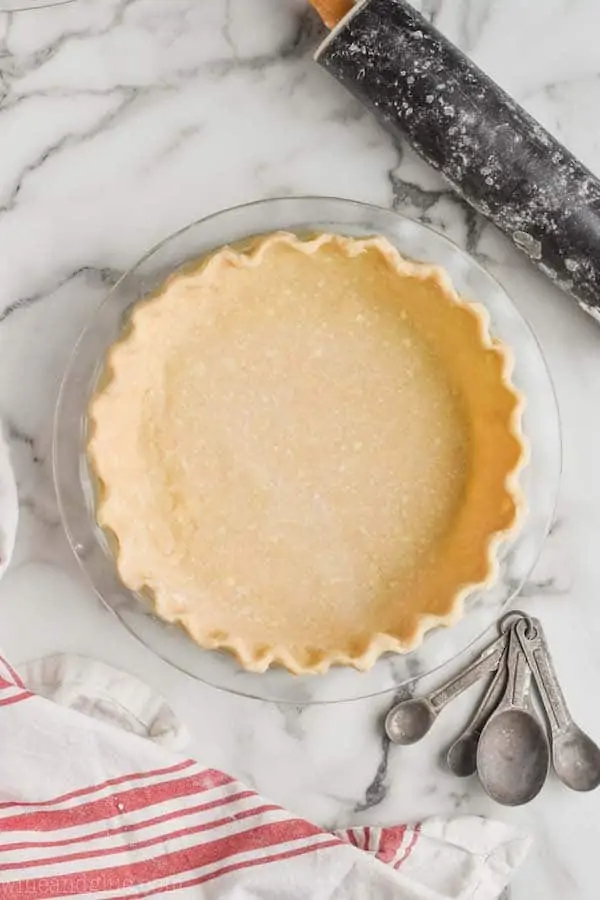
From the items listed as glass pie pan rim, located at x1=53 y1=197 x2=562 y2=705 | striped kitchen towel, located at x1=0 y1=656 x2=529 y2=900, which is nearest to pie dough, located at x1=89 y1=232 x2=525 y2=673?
glass pie pan rim, located at x1=53 y1=197 x2=562 y2=705

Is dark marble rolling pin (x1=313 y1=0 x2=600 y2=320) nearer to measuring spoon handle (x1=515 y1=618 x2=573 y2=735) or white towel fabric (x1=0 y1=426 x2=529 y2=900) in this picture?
measuring spoon handle (x1=515 y1=618 x2=573 y2=735)

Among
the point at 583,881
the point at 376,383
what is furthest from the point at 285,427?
the point at 583,881

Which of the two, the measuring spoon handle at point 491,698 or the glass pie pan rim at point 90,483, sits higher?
the glass pie pan rim at point 90,483

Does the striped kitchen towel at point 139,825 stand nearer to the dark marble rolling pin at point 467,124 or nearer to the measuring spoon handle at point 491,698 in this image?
the measuring spoon handle at point 491,698

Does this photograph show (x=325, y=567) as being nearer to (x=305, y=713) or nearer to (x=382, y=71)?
(x=305, y=713)

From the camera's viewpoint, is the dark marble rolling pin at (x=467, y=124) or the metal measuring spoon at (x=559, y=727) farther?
the metal measuring spoon at (x=559, y=727)

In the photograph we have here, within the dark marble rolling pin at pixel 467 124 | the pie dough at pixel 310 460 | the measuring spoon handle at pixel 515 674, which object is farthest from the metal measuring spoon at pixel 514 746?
the dark marble rolling pin at pixel 467 124
